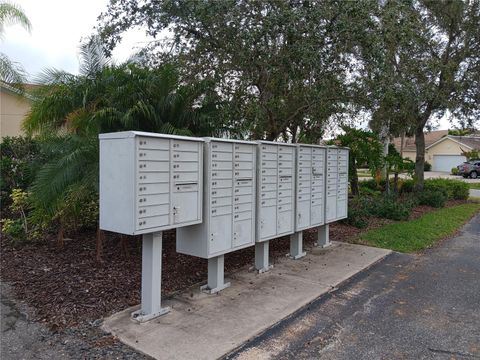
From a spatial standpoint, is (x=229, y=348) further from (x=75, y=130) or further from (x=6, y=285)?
(x=75, y=130)

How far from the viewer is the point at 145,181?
142 inches

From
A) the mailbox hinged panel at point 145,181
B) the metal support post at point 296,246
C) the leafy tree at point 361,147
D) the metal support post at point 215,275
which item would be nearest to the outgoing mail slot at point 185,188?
the mailbox hinged panel at point 145,181

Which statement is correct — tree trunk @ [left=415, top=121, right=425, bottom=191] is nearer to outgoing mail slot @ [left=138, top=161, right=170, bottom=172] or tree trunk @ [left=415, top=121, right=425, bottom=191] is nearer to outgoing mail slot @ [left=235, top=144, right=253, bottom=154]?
outgoing mail slot @ [left=235, top=144, right=253, bottom=154]

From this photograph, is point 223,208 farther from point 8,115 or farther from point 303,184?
point 8,115

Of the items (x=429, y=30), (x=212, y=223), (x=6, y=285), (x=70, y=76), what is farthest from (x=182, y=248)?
Answer: (x=429, y=30)

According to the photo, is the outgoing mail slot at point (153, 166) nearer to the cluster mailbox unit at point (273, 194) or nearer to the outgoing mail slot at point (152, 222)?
the outgoing mail slot at point (152, 222)

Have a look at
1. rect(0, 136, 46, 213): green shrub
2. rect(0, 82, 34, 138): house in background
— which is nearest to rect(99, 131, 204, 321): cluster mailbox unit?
rect(0, 136, 46, 213): green shrub

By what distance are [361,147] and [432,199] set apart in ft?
14.5

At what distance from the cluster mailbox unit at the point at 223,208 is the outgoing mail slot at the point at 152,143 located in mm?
613

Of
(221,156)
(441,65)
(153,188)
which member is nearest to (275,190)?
(221,156)

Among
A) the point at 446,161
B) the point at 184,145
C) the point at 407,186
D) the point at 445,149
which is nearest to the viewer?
the point at 184,145

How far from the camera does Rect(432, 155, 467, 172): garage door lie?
43.1 meters

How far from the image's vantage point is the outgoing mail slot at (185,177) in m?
3.95

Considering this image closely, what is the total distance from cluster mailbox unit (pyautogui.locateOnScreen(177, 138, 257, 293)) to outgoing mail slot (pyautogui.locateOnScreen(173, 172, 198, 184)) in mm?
202
